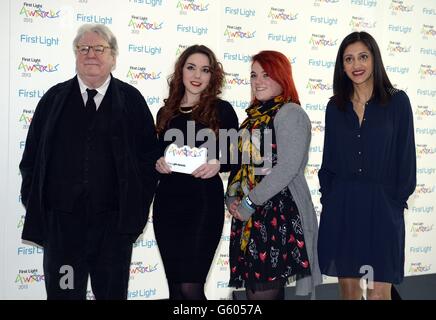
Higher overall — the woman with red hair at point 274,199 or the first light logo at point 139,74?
the first light logo at point 139,74

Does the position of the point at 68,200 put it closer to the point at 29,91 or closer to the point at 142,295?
the point at 29,91

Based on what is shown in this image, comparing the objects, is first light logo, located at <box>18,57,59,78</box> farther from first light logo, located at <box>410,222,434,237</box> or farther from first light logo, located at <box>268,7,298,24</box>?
first light logo, located at <box>410,222,434,237</box>

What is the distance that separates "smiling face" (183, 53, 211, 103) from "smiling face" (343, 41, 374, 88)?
2.71 ft

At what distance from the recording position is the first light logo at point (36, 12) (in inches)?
155

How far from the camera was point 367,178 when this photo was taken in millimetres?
2846

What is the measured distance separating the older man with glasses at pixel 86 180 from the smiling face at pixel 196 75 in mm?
365

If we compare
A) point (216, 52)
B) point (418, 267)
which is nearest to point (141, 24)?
point (216, 52)

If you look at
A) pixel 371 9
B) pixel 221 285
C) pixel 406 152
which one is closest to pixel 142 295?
pixel 221 285

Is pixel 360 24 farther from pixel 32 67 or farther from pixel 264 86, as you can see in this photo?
pixel 32 67

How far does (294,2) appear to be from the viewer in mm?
4879

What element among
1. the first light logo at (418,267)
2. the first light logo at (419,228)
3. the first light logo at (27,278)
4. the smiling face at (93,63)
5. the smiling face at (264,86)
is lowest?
the first light logo at (418,267)

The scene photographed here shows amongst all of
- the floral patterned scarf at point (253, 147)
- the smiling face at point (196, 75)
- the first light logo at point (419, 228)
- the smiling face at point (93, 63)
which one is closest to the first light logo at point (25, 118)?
the smiling face at point (93, 63)

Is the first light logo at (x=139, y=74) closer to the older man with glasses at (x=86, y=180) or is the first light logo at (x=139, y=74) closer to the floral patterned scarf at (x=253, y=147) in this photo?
the older man with glasses at (x=86, y=180)
